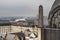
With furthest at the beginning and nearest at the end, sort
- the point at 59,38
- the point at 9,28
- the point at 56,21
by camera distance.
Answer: the point at 9,28, the point at 56,21, the point at 59,38

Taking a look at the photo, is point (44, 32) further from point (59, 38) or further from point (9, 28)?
point (9, 28)

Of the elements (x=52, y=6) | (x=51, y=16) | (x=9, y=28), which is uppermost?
(x=52, y=6)

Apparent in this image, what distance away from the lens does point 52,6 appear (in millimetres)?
5605

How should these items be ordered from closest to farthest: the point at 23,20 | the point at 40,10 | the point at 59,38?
1. the point at 59,38
2. the point at 40,10
3. the point at 23,20

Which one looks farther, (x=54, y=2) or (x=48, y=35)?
(x=54, y=2)

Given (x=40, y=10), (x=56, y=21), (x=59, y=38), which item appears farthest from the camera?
(x=56, y=21)

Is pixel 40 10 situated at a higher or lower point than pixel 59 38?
higher

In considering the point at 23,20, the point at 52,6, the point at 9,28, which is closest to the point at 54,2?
the point at 52,6

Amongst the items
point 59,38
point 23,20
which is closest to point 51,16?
point 59,38

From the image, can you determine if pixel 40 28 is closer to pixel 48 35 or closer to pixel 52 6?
pixel 48 35

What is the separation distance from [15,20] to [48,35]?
7.69 metres

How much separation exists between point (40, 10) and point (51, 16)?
4.70 feet

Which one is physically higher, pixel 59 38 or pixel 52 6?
pixel 52 6

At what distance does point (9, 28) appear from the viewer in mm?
8984
